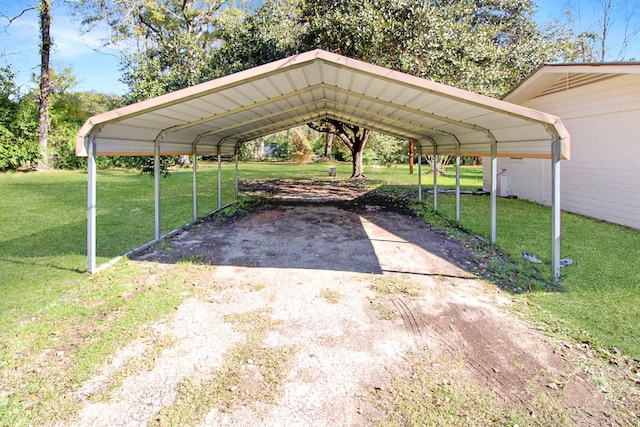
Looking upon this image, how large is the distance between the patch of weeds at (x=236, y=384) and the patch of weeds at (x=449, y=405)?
2.60 feet

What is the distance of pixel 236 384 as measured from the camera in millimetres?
2912

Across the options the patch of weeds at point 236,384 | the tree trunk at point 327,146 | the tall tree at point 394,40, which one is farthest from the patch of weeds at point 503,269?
the tree trunk at point 327,146

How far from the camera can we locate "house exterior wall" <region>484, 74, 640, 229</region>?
8172 mm

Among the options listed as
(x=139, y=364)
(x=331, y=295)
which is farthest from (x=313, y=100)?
(x=139, y=364)

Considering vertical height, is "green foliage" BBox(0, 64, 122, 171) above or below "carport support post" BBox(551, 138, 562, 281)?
above

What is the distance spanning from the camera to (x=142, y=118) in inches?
212

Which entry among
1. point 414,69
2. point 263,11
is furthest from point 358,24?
point 263,11

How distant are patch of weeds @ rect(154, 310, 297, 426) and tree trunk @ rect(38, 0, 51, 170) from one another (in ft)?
71.6

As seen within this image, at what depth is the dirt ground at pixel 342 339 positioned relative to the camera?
106 inches

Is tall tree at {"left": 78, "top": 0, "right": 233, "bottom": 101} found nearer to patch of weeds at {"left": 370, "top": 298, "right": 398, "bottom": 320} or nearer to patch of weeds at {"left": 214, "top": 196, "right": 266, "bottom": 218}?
patch of weeds at {"left": 214, "top": 196, "right": 266, "bottom": 218}

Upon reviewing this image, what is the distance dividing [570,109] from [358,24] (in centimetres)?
593

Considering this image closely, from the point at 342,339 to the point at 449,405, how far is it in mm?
1154

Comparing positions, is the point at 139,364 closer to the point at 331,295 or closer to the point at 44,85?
the point at 331,295

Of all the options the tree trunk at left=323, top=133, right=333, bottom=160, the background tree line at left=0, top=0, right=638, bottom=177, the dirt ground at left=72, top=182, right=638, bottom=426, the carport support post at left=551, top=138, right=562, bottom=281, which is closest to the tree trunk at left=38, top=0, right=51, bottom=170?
the background tree line at left=0, top=0, right=638, bottom=177
